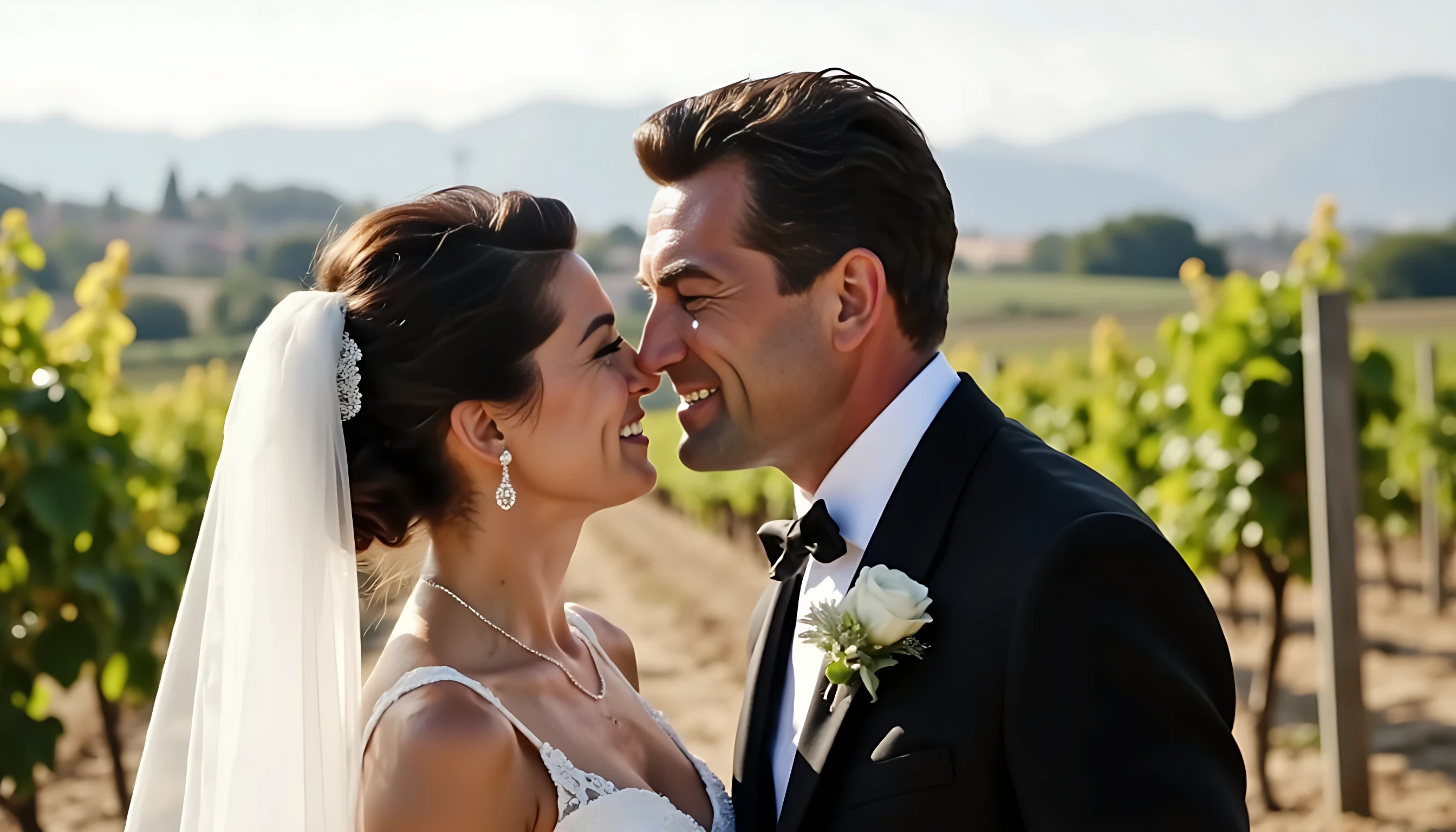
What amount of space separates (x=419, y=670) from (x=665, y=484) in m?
32.4

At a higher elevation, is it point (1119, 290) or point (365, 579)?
point (365, 579)

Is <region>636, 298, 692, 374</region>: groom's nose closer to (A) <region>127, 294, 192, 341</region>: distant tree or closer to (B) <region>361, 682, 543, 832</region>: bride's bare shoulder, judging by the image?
(B) <region>361, 682, 543, 832</region>: bride's bare shoulder

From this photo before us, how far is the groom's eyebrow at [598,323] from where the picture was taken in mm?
2971

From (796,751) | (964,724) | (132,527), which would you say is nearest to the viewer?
(964,724)

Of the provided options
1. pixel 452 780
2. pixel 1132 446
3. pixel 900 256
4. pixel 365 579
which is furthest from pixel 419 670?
pixel 1132 446

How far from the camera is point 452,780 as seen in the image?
2484mm

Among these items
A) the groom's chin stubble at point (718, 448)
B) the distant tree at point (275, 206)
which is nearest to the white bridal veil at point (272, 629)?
the groom's chin stubble at point (718, 448)

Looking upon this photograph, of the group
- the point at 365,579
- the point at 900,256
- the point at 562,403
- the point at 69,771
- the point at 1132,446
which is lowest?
the point at 69,771

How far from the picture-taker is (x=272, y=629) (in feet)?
9.04

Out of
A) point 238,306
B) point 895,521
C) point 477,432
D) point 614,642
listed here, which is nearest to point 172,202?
point 238,306

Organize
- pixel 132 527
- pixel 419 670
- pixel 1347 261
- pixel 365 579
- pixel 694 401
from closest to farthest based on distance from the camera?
pixel 419 670 < pixel 694 401 < pixel 365 579 < pixel 132 527 < pixel 1347 261

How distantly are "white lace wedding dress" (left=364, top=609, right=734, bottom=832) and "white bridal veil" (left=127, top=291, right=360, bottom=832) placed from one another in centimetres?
14

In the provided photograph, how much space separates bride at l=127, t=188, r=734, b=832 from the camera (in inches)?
105

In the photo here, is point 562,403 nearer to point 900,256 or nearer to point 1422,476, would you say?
point 900,256
